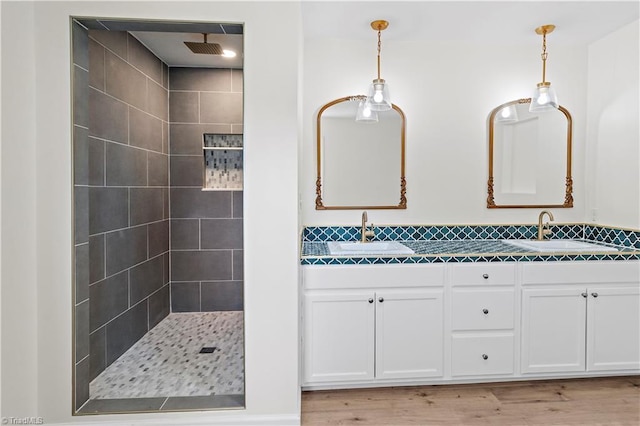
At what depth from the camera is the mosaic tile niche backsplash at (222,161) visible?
12.0ft

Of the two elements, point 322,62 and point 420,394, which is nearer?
point 420,394

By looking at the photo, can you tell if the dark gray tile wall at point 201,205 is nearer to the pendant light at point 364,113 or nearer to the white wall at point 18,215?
the pendant light at point 364,113

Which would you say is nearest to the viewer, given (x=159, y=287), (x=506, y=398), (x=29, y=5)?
(x=29, y=5)

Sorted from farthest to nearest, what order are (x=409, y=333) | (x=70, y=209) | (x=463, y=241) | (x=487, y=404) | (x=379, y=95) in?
(x=463, y=241), (x=379, y=95), (x=409, y=333), (x=487, y=404), (x=70, y=209)

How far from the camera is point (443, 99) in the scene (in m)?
2.97

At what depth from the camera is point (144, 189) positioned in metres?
3.08

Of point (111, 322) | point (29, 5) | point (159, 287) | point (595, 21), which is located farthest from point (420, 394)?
point (29, 5)

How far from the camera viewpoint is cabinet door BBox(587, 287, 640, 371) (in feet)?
7.90

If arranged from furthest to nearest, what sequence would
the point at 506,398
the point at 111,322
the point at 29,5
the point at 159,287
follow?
the point at 159,287 < the point at 111,322 < the point at 506,398 < the point at 29,5

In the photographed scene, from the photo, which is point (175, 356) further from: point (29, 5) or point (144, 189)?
point (29, 5)

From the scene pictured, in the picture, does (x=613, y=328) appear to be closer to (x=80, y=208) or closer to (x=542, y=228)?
(x=542, y=228)

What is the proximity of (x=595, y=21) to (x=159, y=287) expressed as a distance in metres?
3.89

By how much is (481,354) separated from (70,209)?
243 cm

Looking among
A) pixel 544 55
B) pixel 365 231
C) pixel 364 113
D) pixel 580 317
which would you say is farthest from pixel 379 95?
pixel 580 317
